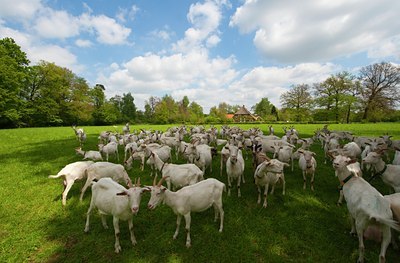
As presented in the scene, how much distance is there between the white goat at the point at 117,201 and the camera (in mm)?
5367

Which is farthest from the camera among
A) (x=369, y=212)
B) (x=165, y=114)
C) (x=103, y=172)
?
(x=165, y=114)

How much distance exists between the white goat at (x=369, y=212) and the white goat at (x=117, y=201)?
5.02 metres

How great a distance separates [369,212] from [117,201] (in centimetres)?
593

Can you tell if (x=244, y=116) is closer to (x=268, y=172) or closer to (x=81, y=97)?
(x=81, y=97)

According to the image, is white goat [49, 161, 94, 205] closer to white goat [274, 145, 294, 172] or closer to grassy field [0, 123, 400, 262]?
grassy field [0, 123, 400, 262]

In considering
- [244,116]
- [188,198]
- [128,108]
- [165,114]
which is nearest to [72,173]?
[188,198]

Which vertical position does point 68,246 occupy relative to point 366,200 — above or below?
below

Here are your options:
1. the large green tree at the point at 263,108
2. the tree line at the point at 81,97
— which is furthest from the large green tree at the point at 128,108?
the large green tree at the point at 263,108

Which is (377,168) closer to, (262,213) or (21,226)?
(262,213)

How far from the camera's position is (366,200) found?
4.69 metres

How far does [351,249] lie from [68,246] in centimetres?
754

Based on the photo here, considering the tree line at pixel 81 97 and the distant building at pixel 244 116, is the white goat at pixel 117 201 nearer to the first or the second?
the tree line at pixel 81 97

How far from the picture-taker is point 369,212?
14.6 feet

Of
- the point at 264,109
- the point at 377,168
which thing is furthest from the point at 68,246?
the point at 264,109
